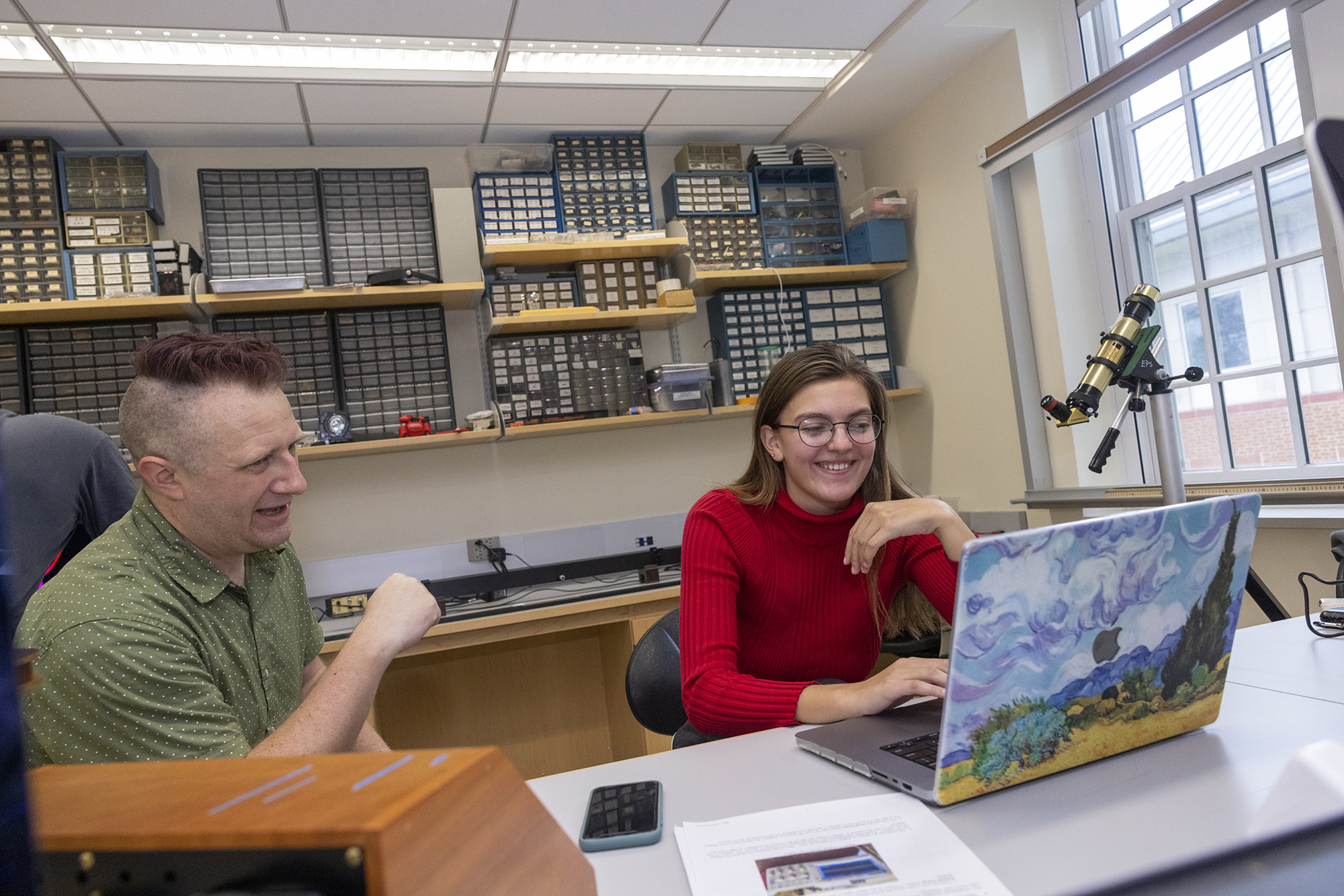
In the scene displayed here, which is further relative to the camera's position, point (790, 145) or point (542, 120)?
point (790, 145)

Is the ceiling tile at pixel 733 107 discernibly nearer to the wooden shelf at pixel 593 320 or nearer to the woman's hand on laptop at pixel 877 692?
the wooden shelf at pixel 593 320

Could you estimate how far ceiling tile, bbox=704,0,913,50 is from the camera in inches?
104

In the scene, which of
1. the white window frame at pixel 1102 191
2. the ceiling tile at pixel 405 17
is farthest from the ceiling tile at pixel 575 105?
the white window frame at pixel 1102 191

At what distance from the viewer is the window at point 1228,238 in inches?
90.4

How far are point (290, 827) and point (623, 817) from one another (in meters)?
0.51

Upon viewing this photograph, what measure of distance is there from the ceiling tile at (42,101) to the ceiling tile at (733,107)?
1.94m

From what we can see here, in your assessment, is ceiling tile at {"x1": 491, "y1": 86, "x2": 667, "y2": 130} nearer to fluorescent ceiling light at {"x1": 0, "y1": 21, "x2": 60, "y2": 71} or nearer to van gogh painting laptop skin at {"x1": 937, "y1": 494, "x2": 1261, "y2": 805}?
fluorescent ceiling light at {"x1": 0, "y1": 21, "x2": 60, "y2": 71}

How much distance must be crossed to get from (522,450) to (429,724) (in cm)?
108

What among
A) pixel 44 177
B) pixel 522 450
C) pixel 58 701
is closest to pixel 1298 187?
pixel 522 450

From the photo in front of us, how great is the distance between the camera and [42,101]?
268 centimetres

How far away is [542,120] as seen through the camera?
3219 millimetres

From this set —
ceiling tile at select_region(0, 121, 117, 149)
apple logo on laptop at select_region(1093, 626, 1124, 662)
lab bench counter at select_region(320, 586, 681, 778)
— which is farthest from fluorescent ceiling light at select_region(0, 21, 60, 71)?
apple logo on laptop at select_region(1093, 626, 1124, 662)

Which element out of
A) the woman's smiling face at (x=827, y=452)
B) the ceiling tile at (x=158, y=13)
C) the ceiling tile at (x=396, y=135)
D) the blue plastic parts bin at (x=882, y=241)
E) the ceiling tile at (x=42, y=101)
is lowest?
the woman's smiling face at (x=827, y=452)

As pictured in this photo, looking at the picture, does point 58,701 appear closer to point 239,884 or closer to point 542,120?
point 239,884
